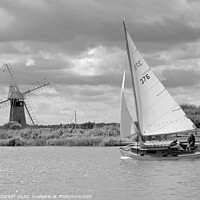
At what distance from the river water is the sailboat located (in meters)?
1.07

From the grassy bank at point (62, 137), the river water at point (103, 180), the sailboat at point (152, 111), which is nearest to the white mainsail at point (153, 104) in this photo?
the sailboat at point (152, 111)

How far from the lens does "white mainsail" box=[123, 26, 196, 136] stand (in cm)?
4553

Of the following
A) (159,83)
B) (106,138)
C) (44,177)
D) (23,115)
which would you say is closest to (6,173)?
(44,177)

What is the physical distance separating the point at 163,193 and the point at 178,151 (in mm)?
17104

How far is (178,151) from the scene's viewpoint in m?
45.7

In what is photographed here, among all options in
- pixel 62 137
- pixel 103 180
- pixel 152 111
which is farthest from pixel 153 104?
pixel 62 137

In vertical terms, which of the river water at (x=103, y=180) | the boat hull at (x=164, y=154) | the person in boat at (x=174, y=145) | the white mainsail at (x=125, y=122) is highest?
the white mainsail at (x=125, y=122)

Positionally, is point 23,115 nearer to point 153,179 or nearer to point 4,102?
point 4,102

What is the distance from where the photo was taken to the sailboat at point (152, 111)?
1793 inches

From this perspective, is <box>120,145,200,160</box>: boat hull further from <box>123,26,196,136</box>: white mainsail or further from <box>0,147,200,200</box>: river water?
<box>123,26,196,136</box>: white mainsail

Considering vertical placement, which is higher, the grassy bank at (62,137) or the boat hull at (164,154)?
the grassy bank at (62,137)

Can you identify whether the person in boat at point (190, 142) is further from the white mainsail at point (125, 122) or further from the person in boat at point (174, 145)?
the white mainsail at point (125, 122)

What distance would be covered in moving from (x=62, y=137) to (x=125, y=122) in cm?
3768

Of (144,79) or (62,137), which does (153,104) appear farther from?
(62,137)
